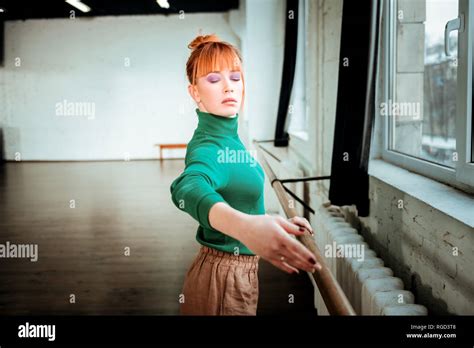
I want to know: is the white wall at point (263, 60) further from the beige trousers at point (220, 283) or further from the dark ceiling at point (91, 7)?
the beige trousers at point (220, 283)

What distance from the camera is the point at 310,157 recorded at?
3.38 meters

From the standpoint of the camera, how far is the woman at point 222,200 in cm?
90

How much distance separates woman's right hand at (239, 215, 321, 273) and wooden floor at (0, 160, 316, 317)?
2.61 feet

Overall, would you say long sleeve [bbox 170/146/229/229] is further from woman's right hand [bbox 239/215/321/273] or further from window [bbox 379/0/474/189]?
window [bbox 379/0/474/189]

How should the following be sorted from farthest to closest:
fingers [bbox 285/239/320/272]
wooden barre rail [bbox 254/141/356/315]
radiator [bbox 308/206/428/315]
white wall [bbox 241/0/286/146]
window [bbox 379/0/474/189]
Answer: white wall [bbox 241/0/286/146]
window [bbox 379/0/474/189]
radiator [bbox 308/206/428/315]
wooden barre rail [bbox 254/141/356/315]
fingers [bbox 285/239/320/272]

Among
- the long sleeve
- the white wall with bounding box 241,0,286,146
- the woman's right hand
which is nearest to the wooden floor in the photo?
the long sleeve

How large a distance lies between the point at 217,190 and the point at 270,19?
5.06 m

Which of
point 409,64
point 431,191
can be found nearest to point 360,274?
point 431,191

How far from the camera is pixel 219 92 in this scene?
111cm

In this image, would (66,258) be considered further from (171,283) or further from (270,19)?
(270,19)

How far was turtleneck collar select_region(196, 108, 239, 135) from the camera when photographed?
107 centimetres

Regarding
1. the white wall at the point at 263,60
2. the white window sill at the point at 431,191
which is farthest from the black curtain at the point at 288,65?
the white window sill at the point at 431,191

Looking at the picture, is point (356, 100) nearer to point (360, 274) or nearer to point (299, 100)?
point (360, 274)

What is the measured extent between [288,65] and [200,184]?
3.97 metres
